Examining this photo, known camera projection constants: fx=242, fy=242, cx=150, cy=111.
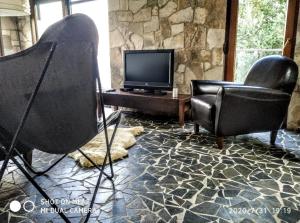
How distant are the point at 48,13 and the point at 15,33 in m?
0.88

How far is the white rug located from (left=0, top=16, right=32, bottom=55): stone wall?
346 cm

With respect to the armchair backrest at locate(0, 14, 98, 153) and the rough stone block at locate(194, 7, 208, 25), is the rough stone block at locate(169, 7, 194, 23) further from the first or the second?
the armchair backrest at locate(0, 14, 98, 153)

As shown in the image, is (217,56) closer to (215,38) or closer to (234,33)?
(215,38)

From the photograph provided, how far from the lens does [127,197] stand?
1.60 meters

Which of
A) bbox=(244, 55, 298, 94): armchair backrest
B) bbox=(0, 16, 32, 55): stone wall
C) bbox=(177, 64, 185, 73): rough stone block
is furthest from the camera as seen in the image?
bbox=(0, 16, 32, 55): stone wall

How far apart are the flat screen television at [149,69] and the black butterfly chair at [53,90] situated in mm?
2169

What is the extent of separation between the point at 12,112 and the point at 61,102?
0.78ft

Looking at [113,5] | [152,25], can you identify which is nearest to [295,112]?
[152,25]

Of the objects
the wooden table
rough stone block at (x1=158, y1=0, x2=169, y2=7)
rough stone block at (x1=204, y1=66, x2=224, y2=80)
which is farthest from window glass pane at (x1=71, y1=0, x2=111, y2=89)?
rough stone block at (x1=204, y1=66, x2=224, y2=80)

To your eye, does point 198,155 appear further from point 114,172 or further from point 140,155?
point 114,172

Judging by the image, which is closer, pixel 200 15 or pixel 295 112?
pixel 295 112

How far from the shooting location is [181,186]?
173 centimetres

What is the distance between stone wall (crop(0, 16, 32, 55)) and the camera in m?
4.93

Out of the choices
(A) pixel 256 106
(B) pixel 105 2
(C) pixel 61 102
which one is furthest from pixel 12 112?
(B) pixel 105 2
